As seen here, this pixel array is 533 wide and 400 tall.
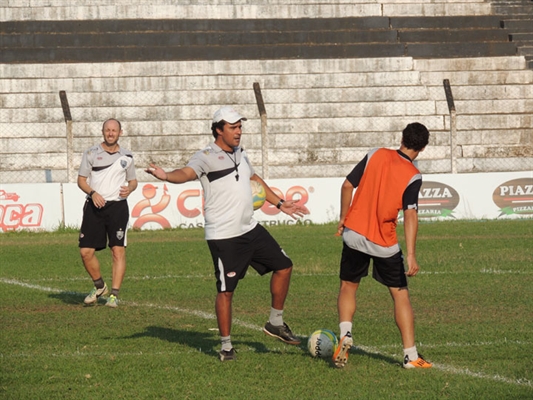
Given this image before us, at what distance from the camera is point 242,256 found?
29.5ft

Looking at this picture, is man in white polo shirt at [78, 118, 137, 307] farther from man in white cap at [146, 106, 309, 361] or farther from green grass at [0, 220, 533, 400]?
man in white cap at [146, 106, 309, 361]

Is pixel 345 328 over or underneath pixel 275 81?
underneath

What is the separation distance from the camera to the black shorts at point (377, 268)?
8320mm

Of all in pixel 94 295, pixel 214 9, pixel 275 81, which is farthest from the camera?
pixel 214 9

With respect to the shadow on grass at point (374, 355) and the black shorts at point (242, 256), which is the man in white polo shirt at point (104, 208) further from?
the shadow on grass at point (374, 355)

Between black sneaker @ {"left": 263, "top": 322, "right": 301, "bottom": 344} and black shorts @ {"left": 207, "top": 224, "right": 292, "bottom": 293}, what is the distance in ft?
1.66

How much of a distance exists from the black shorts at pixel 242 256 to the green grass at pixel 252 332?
26.1 inches

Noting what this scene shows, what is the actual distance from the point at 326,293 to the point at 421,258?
13.6ft

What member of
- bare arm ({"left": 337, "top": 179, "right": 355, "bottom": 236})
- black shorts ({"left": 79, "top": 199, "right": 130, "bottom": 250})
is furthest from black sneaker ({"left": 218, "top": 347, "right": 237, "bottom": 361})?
black shorts ({"left": 79, "top": 199, "right": 130, "bottom": 250})

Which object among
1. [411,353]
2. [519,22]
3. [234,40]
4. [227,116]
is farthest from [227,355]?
[519,22]

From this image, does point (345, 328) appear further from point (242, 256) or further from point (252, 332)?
point (252, 332)

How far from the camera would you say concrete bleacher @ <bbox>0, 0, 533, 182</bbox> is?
28281mm

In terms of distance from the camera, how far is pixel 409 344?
8.15 meters

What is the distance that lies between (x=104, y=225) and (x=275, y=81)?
1802cm
